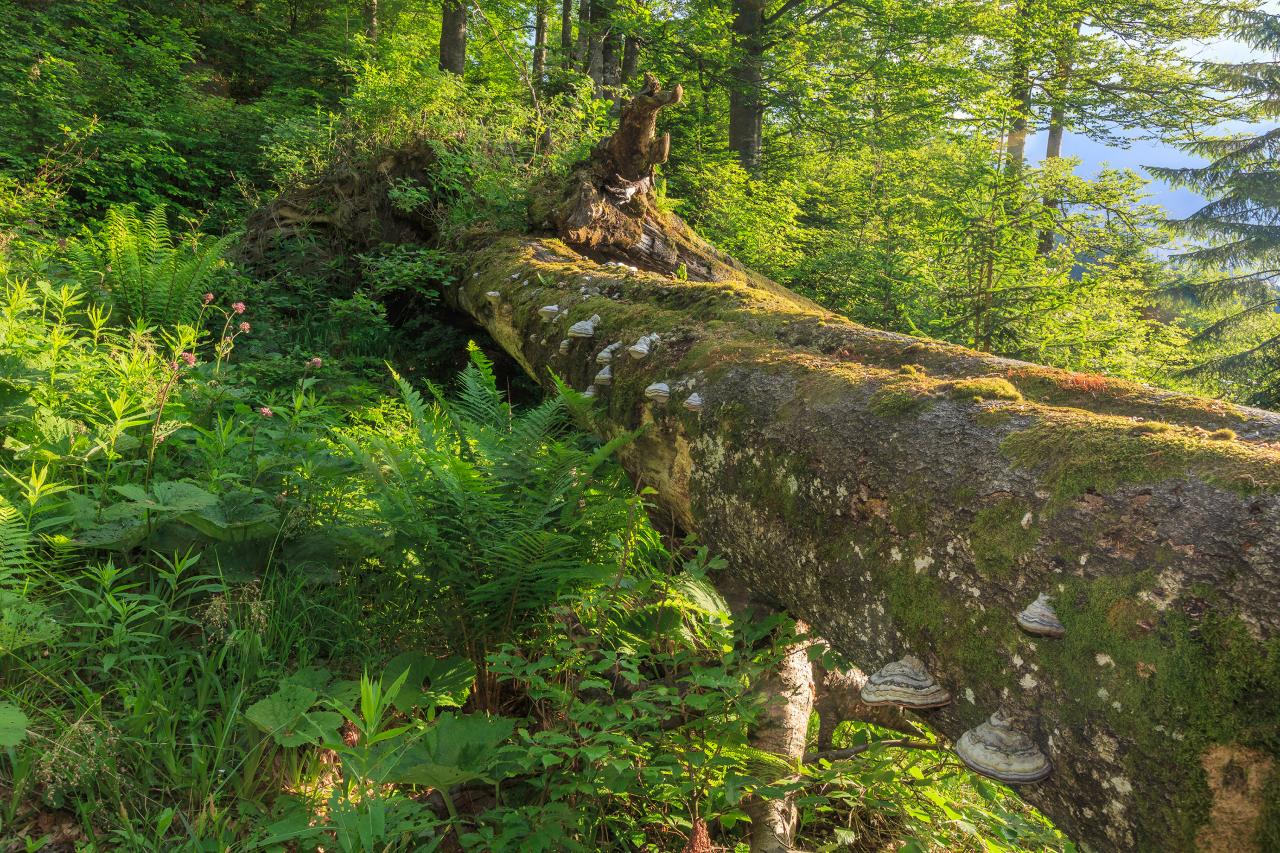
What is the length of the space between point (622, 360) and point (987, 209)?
23.1 feet

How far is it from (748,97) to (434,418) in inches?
515

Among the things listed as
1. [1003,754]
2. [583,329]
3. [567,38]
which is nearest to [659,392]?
[583,329]

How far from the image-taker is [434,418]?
165 inches

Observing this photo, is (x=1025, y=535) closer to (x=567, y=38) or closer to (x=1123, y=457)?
(x=1123, y=457)

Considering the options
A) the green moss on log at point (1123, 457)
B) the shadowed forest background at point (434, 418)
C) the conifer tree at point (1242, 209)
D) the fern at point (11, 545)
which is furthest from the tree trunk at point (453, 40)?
the conifer tree at point (1242, 209)

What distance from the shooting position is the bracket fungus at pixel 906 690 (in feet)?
5.36

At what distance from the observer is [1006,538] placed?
5.27ft

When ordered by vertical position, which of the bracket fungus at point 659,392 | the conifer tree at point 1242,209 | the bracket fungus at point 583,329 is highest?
the conifer tree at point 1242,209

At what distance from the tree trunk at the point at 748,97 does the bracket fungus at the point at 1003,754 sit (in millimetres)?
14551

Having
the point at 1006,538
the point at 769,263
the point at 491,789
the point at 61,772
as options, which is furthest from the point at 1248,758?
the point at 769,263

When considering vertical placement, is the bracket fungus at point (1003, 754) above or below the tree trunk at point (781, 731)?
above

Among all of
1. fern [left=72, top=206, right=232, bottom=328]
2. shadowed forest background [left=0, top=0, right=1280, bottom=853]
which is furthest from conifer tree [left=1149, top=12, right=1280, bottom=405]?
fern [left=72, top=206, right=232, bottom=328]

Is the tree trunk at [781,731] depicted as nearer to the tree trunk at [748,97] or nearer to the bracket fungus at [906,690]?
the bracket fungus at [906,690]

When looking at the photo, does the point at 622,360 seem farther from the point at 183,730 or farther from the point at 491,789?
the point at 183,730
